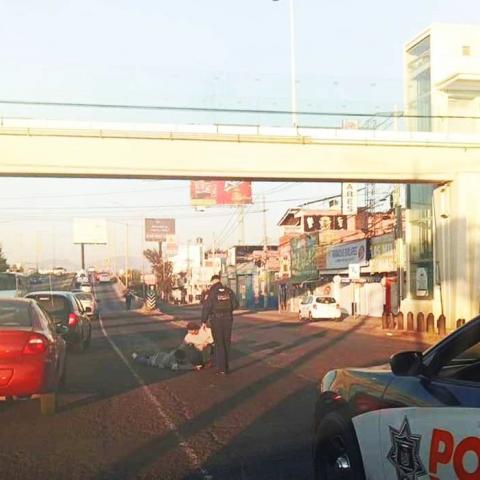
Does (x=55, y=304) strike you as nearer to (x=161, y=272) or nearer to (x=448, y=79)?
(x=448, y=79)

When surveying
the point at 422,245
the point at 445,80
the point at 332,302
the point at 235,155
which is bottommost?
the point at 332,302

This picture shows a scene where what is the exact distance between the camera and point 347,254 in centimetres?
4316

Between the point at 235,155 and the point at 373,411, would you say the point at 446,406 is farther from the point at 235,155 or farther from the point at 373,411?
the point at 235,155

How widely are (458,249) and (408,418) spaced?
812 inches

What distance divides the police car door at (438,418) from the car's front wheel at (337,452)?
0.35m

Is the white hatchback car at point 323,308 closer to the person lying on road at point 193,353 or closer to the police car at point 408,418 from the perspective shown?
the person lying on road at point 193,353

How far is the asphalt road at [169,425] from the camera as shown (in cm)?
617

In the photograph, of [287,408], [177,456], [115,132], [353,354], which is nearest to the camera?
[177,456]

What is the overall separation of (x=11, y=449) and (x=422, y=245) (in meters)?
22.0

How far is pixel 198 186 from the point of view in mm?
61375

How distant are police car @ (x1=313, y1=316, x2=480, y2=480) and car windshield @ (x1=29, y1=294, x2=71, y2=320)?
12.9 metres

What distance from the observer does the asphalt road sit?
6.17m

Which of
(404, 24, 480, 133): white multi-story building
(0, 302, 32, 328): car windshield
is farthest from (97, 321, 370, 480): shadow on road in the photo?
(404, 24, 480, 133): white multi-story building

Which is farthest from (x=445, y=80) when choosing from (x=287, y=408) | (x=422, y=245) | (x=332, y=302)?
(x=287, y=408)
